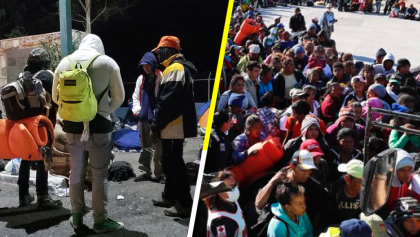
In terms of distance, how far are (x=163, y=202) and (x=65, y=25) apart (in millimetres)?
919

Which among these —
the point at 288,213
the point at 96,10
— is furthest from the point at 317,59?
the point at 288,213

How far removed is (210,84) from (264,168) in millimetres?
564

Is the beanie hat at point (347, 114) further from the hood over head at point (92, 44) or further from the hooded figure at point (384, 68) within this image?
the hooded figure at point (384, 68)

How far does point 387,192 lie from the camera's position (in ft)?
5.15

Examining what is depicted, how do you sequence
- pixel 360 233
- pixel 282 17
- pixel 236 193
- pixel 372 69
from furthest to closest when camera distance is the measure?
pixel 282 17, pixel 372 69, pixel 360 233, pixel 236 193

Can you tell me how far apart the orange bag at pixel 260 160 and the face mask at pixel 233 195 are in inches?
2.0

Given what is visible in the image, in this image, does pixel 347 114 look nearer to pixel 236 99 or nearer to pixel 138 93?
pixel 138 93

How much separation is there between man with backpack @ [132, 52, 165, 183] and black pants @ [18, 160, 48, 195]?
0.55 m

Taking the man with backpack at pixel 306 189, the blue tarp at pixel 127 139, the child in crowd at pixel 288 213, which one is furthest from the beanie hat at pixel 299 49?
the child in crowd at pixel 288 213

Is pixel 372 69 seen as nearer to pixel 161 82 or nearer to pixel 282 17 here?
pixel 282 17

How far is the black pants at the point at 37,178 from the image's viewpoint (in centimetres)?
278

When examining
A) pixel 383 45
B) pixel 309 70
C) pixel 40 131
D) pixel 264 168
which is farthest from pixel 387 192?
pixel 383 45

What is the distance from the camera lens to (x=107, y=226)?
259cm

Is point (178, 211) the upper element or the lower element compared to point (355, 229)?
lower
